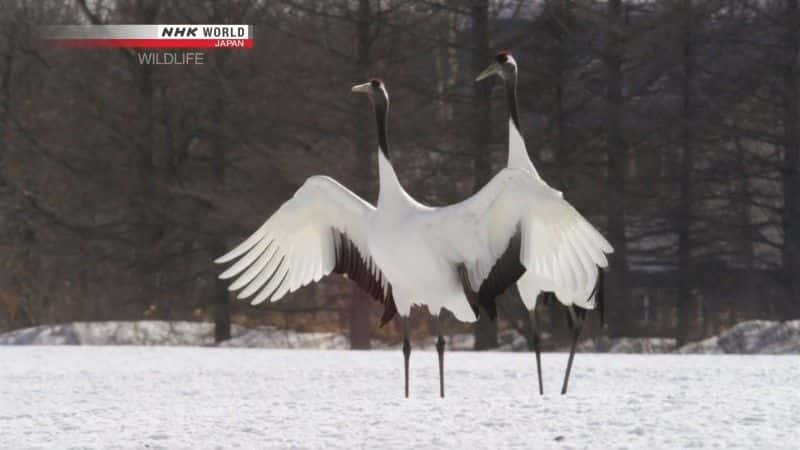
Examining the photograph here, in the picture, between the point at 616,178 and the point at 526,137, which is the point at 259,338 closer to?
the point at 526,137

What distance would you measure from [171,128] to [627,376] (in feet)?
36.1

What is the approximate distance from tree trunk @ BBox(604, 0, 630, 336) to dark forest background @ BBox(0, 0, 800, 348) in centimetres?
3

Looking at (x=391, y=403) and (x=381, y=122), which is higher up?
(x=381, y=122)

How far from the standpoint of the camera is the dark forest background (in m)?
17.2

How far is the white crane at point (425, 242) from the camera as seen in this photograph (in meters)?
6.30

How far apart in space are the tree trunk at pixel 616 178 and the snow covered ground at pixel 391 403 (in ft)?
13.3

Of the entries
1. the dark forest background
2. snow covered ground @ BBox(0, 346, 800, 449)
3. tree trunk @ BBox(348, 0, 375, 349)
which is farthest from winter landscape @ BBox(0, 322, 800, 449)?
the dark forest background

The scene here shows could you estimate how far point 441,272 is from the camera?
22.2 feet

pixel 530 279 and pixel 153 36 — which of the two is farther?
pixel 153 36

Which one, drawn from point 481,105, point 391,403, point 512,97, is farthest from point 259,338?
point 512,97

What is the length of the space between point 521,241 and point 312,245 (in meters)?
1.68

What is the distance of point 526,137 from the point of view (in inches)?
682

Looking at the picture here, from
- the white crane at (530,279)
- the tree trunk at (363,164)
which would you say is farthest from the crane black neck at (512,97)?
the tree trunk at (363,164)

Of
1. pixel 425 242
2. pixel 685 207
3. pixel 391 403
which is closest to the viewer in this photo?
pixel 425 242
